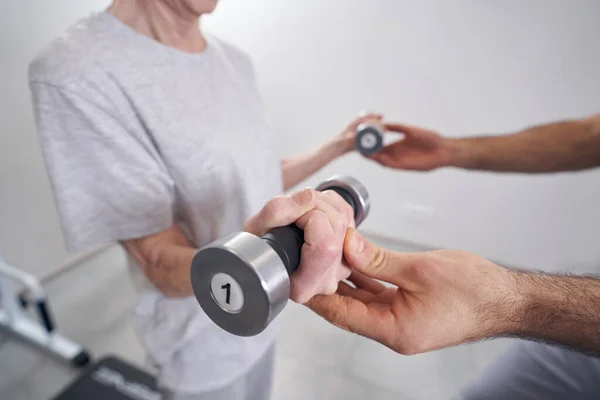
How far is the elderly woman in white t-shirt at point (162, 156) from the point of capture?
42cm

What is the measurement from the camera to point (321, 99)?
156 cm

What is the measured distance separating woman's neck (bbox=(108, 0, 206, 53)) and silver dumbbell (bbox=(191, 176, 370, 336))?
1.29 ft

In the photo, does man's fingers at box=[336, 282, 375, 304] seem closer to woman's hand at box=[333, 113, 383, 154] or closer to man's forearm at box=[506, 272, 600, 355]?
man's forearm at box=[506, 272, 600, 355]

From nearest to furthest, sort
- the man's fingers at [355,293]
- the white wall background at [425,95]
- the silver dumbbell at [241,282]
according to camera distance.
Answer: the silver dumbbell at [241,282], the man's fingers at [355,293], the white wall background at [425,95]

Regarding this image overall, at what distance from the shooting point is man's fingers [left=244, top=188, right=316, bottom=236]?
30cm

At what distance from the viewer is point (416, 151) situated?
81 centimetres

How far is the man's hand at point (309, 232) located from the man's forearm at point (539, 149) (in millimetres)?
591

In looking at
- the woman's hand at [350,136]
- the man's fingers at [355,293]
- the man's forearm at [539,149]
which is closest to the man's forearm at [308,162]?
the woman's hand at [350,136]

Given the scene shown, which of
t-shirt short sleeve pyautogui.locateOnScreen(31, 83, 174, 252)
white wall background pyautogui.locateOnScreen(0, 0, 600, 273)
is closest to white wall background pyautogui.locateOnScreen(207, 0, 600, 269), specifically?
white wall background pyautogui.locateOnScreen(0, 0, 600, 273)

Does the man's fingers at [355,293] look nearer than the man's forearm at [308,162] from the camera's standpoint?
Yes

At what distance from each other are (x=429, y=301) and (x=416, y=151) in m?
0.55

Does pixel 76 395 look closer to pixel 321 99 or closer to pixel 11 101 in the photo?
pixel 11 101

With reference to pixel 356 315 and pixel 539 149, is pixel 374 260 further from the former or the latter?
pixel 539 149

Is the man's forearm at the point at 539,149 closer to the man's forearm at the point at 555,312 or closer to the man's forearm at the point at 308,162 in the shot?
the man's forearm at the point at 308,162
